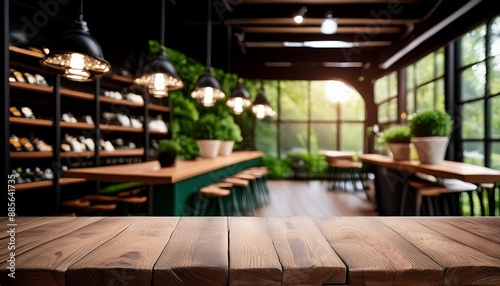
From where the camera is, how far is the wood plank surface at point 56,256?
81 cm

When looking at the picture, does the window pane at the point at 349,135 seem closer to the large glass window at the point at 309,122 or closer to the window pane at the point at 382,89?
the large glass window at the point at 309,122

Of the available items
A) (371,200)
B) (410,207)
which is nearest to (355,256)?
(410,207)

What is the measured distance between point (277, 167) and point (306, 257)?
10.0m

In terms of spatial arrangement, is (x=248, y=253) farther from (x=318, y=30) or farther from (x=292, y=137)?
(x=292, y=137)

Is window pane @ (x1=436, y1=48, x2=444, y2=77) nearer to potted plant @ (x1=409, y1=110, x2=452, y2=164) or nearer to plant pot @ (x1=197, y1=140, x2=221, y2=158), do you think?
potted plant @ (x1=409, y1=110, x2=452, y2=164)

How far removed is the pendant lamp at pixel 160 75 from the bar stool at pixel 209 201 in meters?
1.22

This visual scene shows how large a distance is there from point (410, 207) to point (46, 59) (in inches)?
173

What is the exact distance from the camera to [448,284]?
2.80 feet

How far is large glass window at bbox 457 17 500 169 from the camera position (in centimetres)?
451

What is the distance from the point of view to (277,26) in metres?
5.54

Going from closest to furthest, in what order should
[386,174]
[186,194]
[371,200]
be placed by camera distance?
1. [186,194]
2. [386,174]
3. [371,200]

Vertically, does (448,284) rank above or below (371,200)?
above

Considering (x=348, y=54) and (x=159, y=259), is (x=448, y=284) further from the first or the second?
(x=348, y=54)

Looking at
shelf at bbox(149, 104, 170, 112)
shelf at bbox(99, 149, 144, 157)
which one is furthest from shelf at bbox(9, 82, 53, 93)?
shelf at bbox(149, 104, 170, 112)
